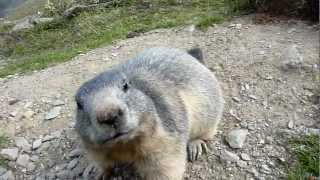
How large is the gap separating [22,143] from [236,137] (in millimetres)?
2454

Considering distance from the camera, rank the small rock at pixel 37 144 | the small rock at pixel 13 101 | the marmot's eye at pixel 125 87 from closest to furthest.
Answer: the marmot's eye at pixel 125 87 < the small rock at pixel 37 144 < the small rock at pixel 13 101

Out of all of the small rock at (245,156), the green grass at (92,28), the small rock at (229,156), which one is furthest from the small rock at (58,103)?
the small rock at (245,156)

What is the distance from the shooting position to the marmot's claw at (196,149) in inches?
214

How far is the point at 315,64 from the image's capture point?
6332 millimetres

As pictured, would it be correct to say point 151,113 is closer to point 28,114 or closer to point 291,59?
point 28,114

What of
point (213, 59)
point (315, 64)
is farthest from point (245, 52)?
point (315, 64)

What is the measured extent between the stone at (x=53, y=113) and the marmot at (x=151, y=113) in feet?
4.55

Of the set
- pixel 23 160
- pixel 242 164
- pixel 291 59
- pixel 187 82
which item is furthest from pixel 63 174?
pixel 291 59

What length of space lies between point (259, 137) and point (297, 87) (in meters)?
0.92

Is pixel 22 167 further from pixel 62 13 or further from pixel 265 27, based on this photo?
pixel 62 13

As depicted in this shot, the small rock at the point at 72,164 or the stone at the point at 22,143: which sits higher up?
the stone at the point at 22,143

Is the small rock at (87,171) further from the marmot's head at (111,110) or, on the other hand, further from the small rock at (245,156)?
the small rock at (245,156)

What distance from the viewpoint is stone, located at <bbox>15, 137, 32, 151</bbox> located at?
5934 millimetres

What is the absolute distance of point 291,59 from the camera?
6.43m
